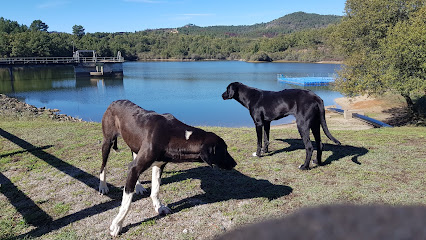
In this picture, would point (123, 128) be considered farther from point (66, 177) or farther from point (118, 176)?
point (66, 177)

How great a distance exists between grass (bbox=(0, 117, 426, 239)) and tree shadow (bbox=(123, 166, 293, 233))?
0.02m

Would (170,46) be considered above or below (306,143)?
above

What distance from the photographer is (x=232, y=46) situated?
15688cm

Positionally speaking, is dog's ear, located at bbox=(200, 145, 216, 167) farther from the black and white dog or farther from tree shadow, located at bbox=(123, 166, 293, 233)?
tree shadow, located at bbox=(123, 166, 293, 233)

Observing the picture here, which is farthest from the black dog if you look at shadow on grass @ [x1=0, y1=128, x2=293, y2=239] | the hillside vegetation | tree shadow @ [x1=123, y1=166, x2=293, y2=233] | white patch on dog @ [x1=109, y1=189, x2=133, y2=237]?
the hillside vegetation

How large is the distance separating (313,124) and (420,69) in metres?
12.9

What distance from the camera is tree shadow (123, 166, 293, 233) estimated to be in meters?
4.99

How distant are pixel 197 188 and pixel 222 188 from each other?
44 cm

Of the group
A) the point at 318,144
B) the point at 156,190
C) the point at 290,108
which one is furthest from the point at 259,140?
the point at 156,190

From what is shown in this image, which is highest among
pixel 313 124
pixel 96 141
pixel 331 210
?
pixel 331 210

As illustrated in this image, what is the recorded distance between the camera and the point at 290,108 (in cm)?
666

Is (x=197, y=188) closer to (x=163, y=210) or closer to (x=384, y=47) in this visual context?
(x=163, y=210)

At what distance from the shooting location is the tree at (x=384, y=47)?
52.3 ft

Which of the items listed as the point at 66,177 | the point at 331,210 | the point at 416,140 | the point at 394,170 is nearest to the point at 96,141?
the point at 66,177
